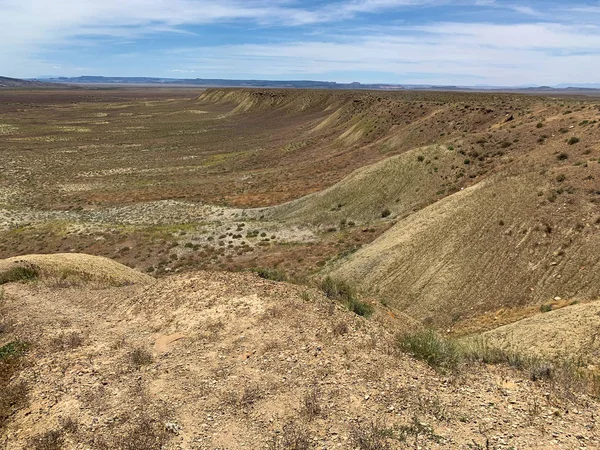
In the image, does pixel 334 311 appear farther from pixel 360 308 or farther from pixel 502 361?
pixel 502 361

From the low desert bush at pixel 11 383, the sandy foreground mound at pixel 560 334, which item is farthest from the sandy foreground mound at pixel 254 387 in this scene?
the sandy foreground mound at pixel 560 334

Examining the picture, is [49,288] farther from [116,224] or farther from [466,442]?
[116,224]

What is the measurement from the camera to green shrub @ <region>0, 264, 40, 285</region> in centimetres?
1695

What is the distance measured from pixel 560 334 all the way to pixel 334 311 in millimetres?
6762

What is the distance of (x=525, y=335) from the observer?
509 inches

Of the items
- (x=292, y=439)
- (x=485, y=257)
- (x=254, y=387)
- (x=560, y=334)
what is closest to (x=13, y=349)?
(x=254, y=387)

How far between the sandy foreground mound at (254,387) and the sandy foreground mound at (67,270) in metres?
4.27

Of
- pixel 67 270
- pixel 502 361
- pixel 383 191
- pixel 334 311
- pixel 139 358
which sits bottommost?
pixel 67 270

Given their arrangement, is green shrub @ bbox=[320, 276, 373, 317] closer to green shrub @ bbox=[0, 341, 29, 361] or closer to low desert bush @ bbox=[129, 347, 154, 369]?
low desert bush @ bbox=[129, 347, 154, 369]

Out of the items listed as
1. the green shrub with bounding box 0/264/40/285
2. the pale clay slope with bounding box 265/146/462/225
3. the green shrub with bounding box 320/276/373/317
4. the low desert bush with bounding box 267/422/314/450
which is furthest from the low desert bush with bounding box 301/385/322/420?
the pale clay slope with bounding box 265/146/462/225

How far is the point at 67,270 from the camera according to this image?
18.4 m

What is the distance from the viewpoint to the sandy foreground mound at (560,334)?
455 inches

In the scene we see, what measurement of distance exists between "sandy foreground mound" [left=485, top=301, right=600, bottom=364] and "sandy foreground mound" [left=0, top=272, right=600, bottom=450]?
124 inches

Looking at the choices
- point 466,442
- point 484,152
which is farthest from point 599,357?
point 484,152
